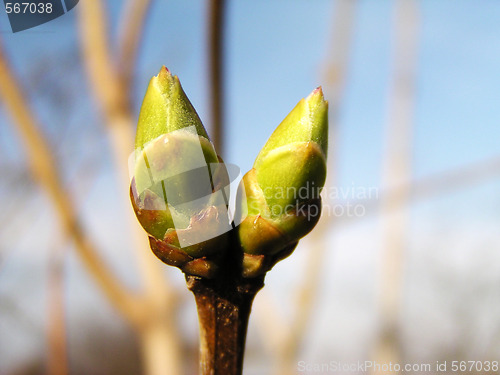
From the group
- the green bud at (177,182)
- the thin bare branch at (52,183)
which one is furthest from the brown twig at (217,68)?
the thin bare branch at (52,183)

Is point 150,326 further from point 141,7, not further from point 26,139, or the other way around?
point 141,7

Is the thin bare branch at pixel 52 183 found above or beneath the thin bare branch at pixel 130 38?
beneath

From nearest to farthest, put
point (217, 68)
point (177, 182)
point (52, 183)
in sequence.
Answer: point (177, 182)
point (217, 68)
point (52, 183)

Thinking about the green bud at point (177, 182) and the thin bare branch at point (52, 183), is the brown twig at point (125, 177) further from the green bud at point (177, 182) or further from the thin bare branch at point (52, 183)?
the green bud at point (177, 182)

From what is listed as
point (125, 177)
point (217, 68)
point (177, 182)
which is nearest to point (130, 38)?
point (125, 177)

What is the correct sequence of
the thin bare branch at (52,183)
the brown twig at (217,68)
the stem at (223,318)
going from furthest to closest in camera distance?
the thin bare branch at (52,183) < the brown twig at (217,68) < the stem at (223,318)

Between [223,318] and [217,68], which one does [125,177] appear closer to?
[217,68]

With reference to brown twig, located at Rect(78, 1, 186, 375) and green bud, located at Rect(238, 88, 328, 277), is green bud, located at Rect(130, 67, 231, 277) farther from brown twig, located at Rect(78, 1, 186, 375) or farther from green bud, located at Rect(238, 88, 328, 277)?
brown twig, located at Rect(78, 1, 186, 375)
